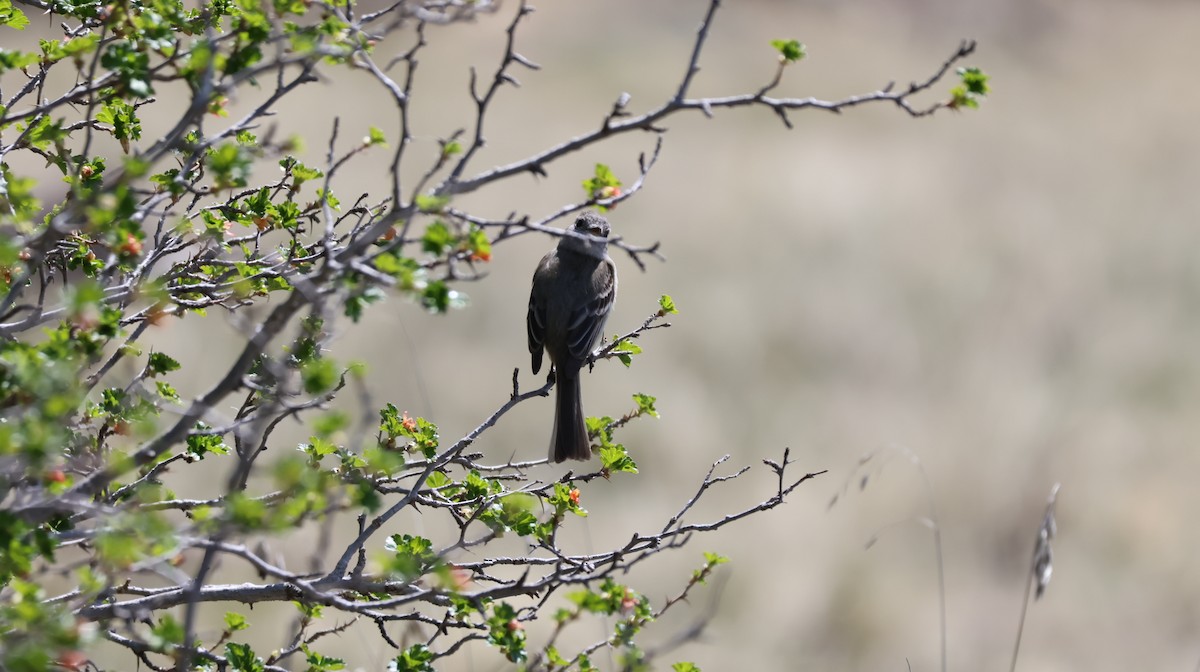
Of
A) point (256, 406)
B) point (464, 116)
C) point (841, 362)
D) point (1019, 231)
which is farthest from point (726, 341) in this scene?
point (256, 406)

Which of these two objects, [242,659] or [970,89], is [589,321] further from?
[970,89]

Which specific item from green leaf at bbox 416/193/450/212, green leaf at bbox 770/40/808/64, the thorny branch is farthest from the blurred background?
green leaf at bbox 416/193/450/212

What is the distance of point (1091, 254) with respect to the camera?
664 inches

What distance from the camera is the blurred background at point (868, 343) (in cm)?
1064

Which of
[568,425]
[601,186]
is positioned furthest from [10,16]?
[568,425]

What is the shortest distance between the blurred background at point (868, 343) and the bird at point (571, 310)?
1319 mm

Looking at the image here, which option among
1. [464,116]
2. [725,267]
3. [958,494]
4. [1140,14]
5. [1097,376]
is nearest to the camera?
[958,494]

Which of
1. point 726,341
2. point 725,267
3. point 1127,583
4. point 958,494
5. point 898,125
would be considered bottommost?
point 1127,583

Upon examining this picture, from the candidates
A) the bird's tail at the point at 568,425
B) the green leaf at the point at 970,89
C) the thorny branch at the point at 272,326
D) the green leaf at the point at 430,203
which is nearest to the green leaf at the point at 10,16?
the thorny branch at the point at 272,326

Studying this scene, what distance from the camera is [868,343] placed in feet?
49.7

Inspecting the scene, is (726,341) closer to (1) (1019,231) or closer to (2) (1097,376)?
(2) (1097,376)

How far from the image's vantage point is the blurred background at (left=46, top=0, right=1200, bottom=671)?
10.6 meters

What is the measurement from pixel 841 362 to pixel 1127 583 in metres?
4.58

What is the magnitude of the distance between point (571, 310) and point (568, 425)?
74 cm
